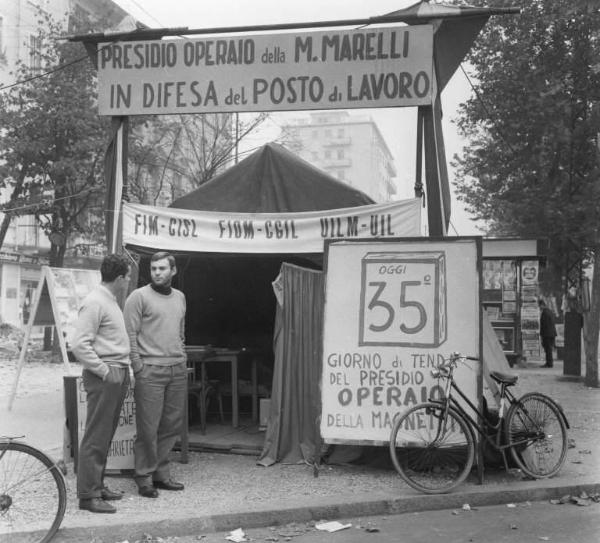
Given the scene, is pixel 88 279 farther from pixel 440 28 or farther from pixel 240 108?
pixel 440 28

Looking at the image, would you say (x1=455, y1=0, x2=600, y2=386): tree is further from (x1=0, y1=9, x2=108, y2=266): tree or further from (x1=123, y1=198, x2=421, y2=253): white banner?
(x1=123, y1=198, x2=421, y2=253): white banner

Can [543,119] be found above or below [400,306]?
above

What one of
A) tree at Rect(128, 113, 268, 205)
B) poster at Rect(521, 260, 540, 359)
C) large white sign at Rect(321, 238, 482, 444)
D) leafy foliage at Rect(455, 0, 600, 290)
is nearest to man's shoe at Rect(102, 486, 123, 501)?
large white sign at Rect(321, 238, 482, 444)

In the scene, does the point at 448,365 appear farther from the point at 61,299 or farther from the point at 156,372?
the point at 61,299

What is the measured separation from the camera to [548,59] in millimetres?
19375

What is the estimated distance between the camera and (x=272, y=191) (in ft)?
29.1

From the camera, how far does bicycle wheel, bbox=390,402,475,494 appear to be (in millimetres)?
6207

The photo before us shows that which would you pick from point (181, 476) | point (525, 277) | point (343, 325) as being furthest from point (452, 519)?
point (525, 277)

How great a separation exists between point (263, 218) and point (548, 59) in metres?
14.6

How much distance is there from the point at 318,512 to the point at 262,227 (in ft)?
9.58

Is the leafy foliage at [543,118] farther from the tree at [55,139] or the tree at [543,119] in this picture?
the tree at [55,139]

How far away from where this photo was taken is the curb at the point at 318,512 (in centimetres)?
521

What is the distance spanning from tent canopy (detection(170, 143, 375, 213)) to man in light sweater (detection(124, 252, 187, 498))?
102 inches

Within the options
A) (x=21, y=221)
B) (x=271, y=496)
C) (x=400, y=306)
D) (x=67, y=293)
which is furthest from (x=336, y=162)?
(x=271, y=496)
